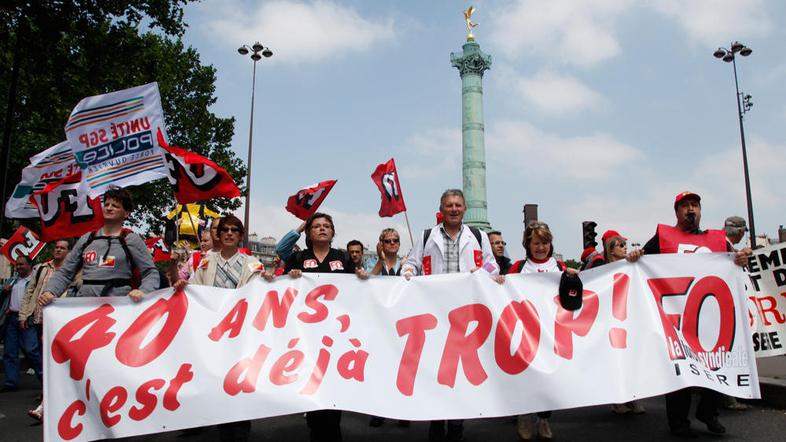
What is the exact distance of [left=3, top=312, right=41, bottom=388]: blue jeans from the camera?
7.50 meters

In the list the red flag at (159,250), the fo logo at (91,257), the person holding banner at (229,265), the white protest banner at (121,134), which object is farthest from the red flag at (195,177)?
the red flag at (159,250)

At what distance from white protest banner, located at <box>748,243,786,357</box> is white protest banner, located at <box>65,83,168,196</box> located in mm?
5628

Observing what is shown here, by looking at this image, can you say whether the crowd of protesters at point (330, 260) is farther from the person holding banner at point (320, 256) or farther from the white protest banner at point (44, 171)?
the white protest banner at point (44, 171)

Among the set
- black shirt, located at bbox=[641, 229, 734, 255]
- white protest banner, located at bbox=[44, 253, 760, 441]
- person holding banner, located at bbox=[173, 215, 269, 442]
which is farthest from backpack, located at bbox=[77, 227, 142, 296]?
black shirt, located at bbox=[641, 229, 734, 255]

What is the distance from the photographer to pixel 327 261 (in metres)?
4.46

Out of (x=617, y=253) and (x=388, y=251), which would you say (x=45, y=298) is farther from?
(x=617, y=253)

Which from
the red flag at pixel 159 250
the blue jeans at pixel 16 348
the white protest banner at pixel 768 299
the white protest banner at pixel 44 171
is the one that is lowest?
the blue jeans at pixel 16 348

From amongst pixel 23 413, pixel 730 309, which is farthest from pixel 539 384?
pixel 23 413

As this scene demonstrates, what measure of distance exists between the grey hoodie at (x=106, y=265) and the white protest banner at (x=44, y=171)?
3.44 metres

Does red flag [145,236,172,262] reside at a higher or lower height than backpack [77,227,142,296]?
higher

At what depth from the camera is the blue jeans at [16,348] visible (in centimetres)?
750

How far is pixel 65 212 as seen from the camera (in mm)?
6363

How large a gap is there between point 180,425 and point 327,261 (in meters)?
1.50

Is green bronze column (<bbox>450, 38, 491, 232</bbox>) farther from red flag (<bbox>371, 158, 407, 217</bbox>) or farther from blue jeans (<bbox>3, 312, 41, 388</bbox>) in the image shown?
blue jeans (<bbox>3, 312, 41, 388</bbox>)
